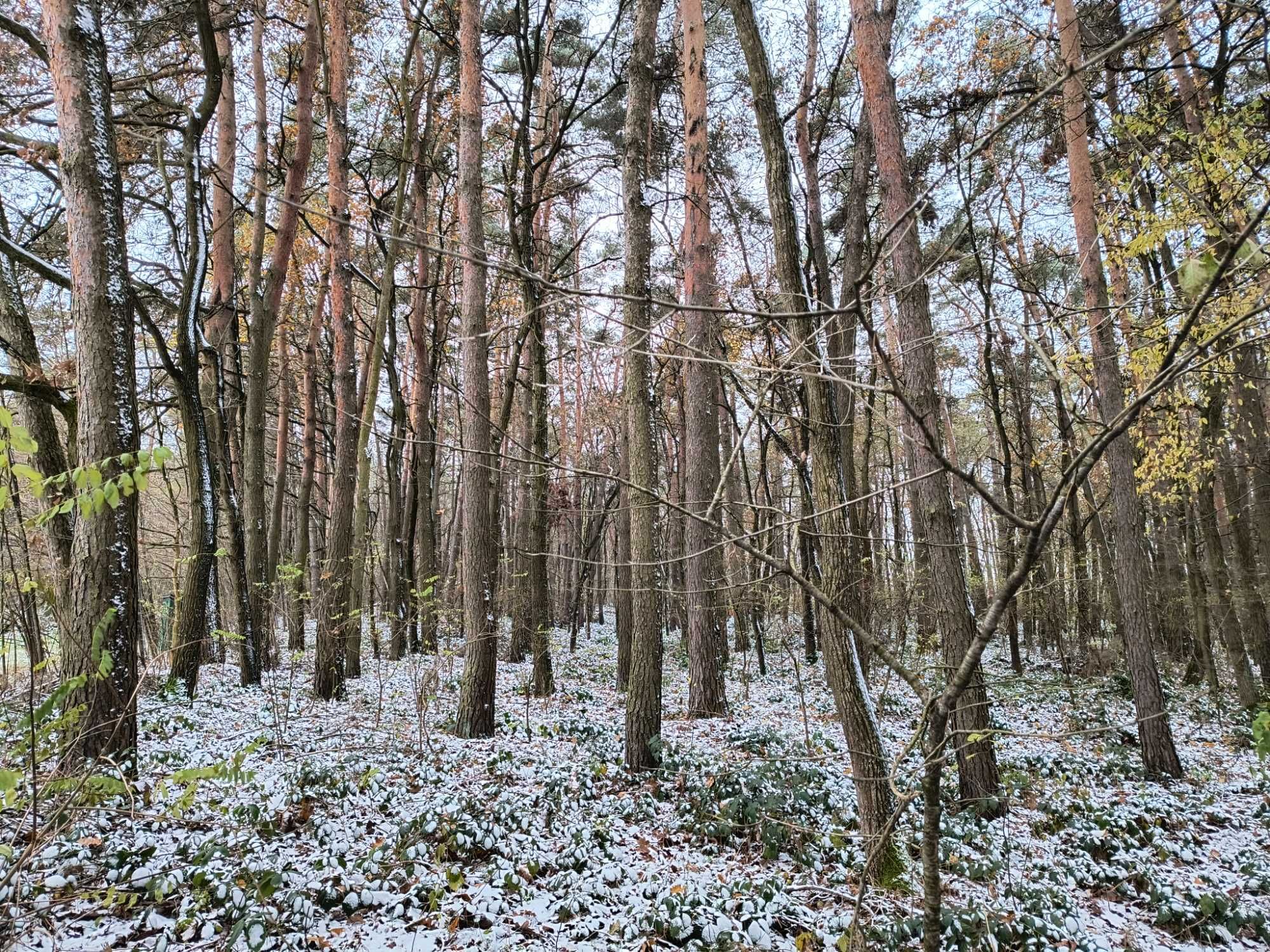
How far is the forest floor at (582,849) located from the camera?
10.9 ft

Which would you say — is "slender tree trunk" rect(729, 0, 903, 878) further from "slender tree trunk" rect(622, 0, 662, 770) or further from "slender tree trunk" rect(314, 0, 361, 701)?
"slender tree trunk" rect(314, 0, 361, 701)

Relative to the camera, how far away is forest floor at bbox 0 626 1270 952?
3.32 m

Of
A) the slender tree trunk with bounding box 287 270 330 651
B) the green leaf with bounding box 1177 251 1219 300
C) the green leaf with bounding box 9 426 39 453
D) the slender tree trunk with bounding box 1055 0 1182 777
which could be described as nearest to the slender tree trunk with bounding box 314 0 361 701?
the slender tree trunk with bounding box 287 270 330 651

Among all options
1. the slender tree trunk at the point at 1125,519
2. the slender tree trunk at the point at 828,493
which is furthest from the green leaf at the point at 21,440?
the slender tree trunk at the point at 1125,519

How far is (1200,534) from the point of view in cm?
1132

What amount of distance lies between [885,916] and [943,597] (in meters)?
2.61

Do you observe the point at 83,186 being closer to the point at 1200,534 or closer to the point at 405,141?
the point at 405,141

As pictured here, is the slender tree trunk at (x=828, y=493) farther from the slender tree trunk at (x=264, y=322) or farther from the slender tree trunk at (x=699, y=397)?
the slender tree trunk at (x=264, y=322)

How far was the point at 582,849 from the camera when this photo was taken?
4.28 metres

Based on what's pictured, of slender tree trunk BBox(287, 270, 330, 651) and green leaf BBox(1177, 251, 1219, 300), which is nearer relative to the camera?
green leaf BBox(1177, 251, 1219, 300)

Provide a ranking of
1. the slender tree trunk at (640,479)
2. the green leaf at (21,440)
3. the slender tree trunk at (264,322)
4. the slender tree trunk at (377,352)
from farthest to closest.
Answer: the slender tree trunk at (377,352) < the slender tree trunk at (264,322) < the slender tree trunk at (640,479) < the green leaf at (21,440)

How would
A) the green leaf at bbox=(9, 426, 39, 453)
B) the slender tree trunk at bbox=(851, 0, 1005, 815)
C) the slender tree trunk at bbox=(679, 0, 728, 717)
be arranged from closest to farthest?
the green leaf at bbox=(9, 426, 39, 453) → the slender tree trunk at bbox=(851, 0, 1005, 815) → the slender tree trunk at bbox=(679, 0, 728, 717)

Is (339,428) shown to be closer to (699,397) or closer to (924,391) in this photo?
(699,397)

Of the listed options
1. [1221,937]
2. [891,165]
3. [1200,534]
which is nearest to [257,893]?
[1221,937]
